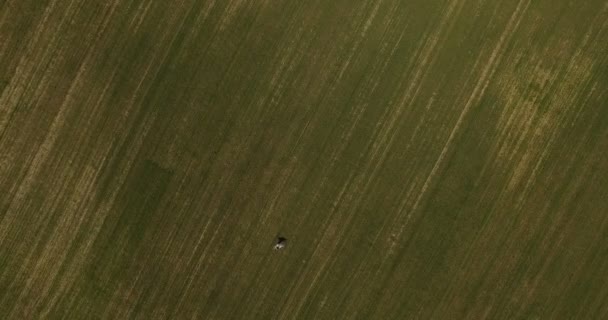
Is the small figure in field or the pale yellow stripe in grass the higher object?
the pale yellow stripe in grass

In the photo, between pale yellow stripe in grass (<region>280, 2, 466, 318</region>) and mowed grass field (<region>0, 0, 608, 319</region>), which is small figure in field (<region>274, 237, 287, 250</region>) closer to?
mowed grass field (<region>0, 0, 608, 319</region>)

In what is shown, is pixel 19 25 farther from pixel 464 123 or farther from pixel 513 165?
pixel 513 165

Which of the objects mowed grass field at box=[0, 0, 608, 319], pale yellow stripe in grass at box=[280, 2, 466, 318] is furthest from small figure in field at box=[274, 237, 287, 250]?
pale yellow stripe in grass at box=[280, 2, 466, 318]

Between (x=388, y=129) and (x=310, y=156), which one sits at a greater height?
(x=388, y=129)

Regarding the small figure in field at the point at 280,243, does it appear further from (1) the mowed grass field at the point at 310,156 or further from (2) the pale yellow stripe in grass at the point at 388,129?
(2) the pale yellow stripe in grass at the point at 388,129

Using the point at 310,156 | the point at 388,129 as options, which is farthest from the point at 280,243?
the point at 388,129

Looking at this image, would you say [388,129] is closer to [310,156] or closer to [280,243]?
[310,156]
